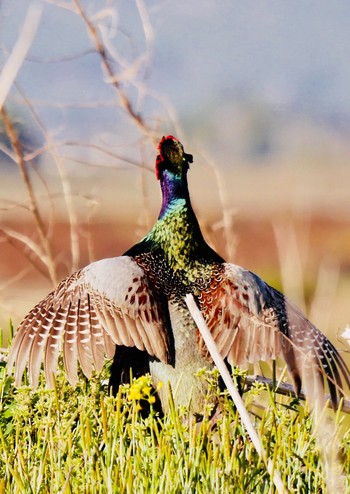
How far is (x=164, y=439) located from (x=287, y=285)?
1.74ft

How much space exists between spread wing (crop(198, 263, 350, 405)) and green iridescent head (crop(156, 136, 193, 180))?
0.48m

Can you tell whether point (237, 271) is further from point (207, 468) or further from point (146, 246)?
point (207, 468)

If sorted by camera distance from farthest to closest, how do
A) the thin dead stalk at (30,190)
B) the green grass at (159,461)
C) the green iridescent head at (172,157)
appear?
the thin dead stalk at (30,190), the green iridescent head at (172,157), the green grass at (159,461)

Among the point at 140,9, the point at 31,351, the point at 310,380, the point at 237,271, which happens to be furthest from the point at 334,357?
the point at 140,9

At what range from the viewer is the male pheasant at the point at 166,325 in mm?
3189

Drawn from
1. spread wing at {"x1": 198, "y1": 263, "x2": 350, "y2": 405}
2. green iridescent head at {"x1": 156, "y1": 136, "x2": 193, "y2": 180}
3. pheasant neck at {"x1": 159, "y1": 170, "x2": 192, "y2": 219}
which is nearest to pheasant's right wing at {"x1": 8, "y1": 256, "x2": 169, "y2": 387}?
spread wing at {"x1": 198, "y1": 263, "x2": 350, "y2": 405}

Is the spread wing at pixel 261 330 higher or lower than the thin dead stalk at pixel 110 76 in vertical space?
lower

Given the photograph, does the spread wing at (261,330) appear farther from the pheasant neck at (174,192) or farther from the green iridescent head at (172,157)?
the green iridescent head at (172,157)

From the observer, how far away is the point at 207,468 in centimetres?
226

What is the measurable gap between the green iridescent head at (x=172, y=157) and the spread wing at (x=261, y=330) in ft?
1.58

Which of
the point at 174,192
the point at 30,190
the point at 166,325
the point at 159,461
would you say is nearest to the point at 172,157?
the point at 174,192

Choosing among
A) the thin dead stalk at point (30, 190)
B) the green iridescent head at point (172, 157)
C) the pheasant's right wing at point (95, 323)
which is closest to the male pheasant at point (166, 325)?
the pheasant's right wing at point (95, 323)

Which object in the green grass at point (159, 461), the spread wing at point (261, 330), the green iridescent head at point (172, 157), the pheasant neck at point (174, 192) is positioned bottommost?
the green grass at point (159, 461)

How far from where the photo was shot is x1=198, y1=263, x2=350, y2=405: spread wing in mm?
3193
